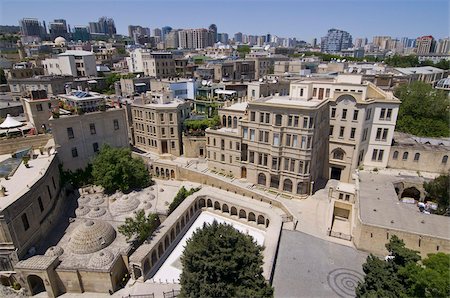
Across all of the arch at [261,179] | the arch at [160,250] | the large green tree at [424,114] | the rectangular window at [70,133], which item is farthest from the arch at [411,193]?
the rectangular window at [70,133]

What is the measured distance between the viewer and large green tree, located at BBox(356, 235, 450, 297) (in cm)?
1830

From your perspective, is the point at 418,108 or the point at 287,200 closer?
the point at 287,200

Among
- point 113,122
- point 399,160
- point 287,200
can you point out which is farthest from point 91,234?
point 399,160

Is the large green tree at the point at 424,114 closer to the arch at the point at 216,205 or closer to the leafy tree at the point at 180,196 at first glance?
the arch at the point at 216,205

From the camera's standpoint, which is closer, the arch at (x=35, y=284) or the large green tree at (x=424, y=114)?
the arch at (x=35, y=284)

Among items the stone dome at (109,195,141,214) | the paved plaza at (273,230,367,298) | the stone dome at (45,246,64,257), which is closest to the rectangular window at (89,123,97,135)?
the stone dome at (109,195,141,214)

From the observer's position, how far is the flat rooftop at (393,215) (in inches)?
1157

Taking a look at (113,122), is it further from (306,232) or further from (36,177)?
(306,232)

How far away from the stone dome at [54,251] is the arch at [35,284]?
2235 mm

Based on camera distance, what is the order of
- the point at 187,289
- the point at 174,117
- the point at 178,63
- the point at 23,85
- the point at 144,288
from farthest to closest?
1. the point at 178,63
2. the point at 23,85
3. the point at 174,117
4. the point at 144,288
5. the point at 187,289

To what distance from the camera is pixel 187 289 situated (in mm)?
21969

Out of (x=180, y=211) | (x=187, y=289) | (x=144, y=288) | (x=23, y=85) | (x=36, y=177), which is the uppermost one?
(x=23, y=85)

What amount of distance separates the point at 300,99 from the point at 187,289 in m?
33.2

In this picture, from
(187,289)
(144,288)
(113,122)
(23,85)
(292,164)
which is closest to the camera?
(187,289)
